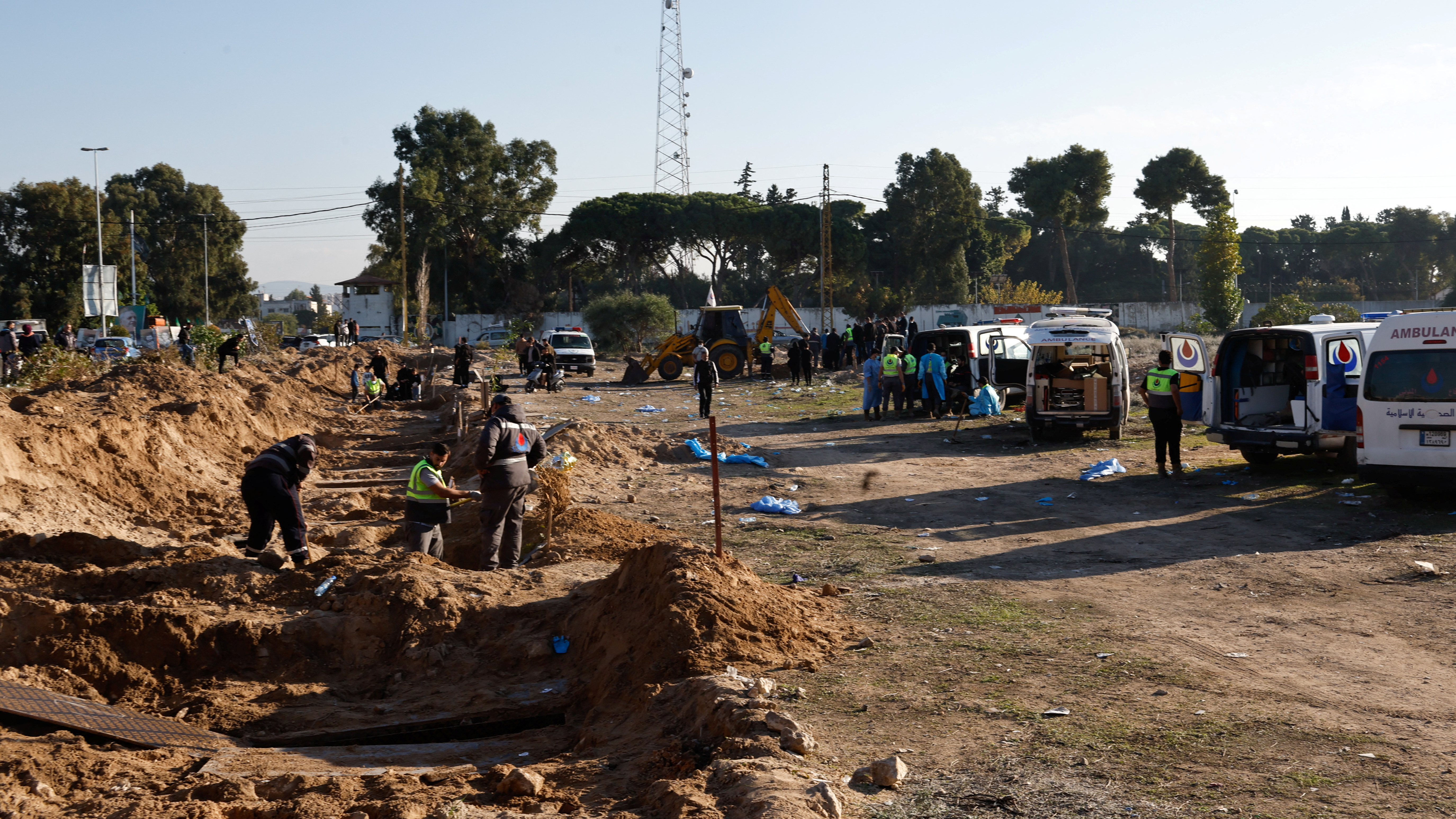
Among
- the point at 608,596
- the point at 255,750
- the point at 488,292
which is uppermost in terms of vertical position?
the point at 488,292

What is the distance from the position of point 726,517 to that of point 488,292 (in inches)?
2124

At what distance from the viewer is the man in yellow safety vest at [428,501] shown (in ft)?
29.9

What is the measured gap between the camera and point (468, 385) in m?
27.6

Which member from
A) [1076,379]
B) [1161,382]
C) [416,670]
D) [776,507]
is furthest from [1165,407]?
[416,670]

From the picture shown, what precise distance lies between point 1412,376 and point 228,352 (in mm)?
28598

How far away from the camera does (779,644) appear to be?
255 inches

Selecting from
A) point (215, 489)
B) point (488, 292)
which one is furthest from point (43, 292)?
point (215, 489)

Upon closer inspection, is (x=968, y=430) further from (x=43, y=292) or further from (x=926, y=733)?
(x=43, y=292)

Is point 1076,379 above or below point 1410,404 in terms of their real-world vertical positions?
above

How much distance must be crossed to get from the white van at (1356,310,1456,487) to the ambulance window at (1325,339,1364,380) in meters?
1.22

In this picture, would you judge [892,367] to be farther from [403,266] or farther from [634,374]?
[403,266]

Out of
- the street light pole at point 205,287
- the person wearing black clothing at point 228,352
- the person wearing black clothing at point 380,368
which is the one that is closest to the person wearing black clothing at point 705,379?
the person wearing black clothing at point 380,368

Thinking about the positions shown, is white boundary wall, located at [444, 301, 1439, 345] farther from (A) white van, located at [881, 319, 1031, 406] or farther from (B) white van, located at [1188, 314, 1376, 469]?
(B) white van, located at [1188, 314, 1376, 469]

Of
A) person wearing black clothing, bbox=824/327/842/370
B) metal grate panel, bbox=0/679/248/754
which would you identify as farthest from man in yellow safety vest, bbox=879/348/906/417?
metal grate panel, bbox=0/679/248/754
